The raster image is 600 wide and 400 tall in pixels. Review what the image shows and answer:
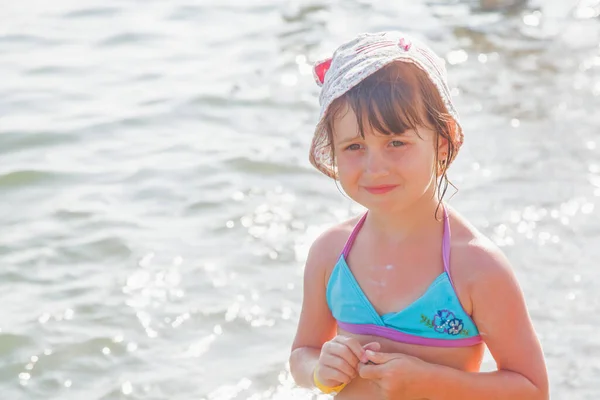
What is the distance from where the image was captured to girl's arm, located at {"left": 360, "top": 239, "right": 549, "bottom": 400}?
8.80 feet

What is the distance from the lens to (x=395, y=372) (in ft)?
8.83

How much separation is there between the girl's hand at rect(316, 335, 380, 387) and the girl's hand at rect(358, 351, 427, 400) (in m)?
0.02

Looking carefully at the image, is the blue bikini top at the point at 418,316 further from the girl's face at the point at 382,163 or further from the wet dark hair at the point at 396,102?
the wet dark hair at the point at 396,102

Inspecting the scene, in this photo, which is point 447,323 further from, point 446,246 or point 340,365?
point 340,365

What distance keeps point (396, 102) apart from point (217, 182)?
338 centimetres

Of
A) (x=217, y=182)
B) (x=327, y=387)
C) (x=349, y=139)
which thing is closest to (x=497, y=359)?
(x=327, y=387)

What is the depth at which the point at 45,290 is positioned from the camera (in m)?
4.89

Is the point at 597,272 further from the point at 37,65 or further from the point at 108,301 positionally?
the point at 37,65

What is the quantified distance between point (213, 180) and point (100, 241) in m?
0.92

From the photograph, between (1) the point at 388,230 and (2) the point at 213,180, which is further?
(2) the point at 213,180

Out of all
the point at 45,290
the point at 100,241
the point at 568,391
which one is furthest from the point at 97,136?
the point at 568,391

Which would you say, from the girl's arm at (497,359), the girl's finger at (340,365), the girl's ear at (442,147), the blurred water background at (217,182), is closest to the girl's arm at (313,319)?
the girl's finger at (340,365)

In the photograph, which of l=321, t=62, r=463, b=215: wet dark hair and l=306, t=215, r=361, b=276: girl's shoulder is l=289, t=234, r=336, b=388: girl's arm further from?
l=321, t=62, r=463, b=215: wet dark hair

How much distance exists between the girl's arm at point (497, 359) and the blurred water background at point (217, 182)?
1.35 meters
